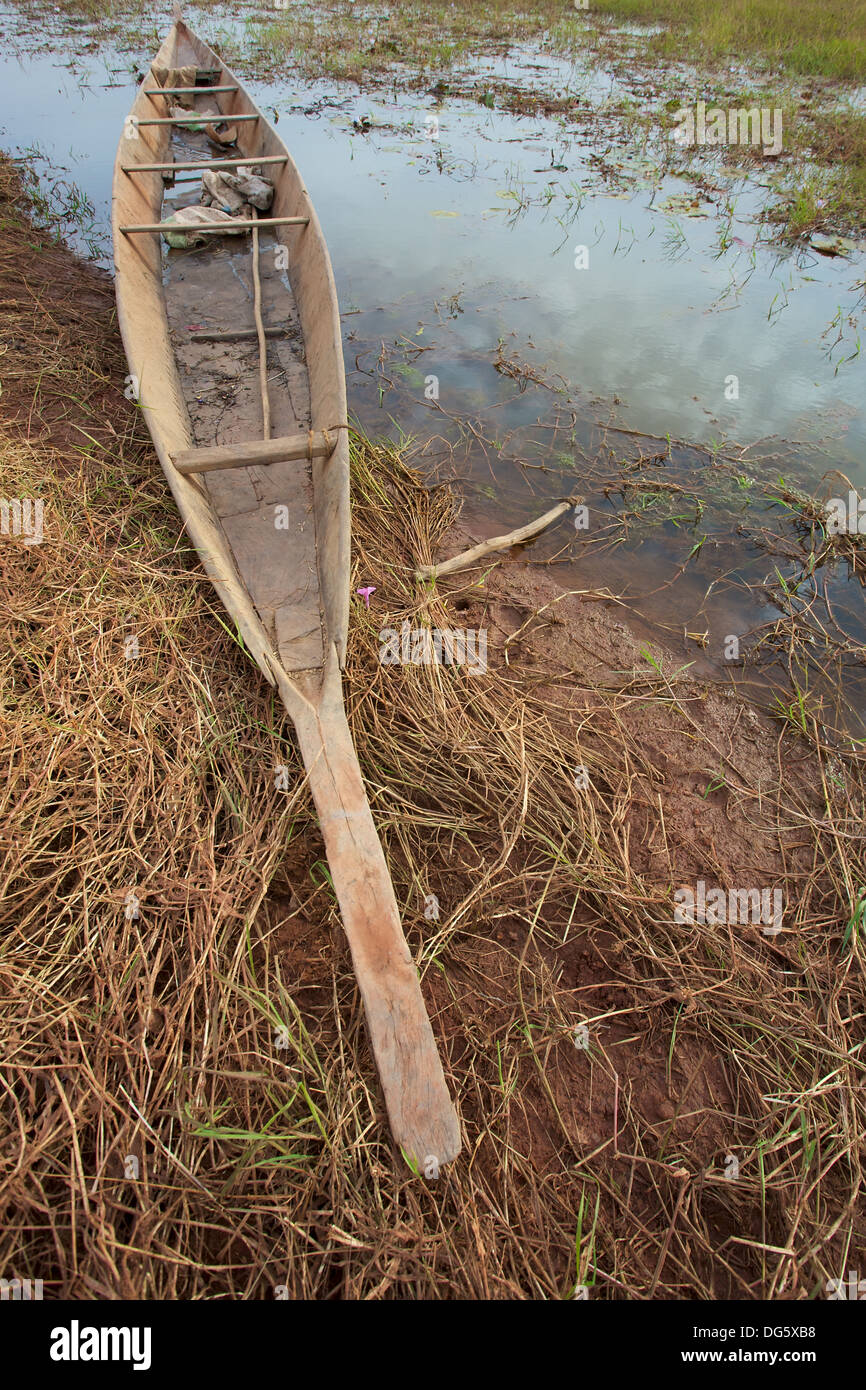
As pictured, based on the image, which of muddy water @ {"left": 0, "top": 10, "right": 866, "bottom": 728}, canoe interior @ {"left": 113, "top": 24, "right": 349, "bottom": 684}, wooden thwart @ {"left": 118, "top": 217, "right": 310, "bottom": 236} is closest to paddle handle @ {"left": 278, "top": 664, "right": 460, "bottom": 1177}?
canoe interior @ {"left": 113, "top": 24, "right": 349, "bottom": 684}

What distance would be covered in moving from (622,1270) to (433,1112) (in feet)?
1.77

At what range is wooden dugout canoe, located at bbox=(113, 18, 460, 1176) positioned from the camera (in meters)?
1.83

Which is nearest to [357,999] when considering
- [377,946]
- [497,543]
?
[377,946]

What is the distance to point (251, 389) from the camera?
12.8 feet

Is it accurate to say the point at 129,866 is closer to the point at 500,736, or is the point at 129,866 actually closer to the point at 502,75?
the point at 500,736

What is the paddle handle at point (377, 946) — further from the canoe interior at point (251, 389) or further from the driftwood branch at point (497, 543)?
the driftwood branch at point (497, 543)

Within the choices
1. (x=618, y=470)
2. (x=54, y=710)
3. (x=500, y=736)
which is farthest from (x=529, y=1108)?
(x=618, y=470)

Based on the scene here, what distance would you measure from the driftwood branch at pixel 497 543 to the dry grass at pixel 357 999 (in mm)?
538

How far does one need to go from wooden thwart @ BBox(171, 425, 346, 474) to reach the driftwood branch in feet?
2.40

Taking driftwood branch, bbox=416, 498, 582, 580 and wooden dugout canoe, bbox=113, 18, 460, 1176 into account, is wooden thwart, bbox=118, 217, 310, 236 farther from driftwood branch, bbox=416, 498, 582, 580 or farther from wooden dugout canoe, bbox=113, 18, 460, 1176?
driftwood branch, bbox=416, 498, 582, 580

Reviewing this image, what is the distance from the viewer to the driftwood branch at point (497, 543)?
3.41 meters

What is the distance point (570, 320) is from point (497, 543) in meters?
2.88

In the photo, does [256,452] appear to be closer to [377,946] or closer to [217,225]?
[377,946]

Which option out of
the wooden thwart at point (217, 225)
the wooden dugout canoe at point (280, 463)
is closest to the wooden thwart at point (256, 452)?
the wooden dugout canoe at point (280, 463)
